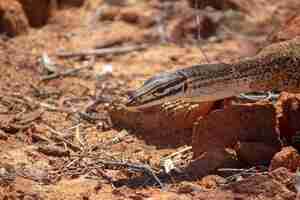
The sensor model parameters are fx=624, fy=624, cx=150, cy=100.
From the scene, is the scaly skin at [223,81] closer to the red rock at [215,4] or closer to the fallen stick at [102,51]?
the red rock at [215,4]

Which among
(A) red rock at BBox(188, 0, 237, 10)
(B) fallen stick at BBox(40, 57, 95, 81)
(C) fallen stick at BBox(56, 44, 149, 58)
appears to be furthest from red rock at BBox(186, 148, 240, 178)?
(C) fallen stick at BBox(56, 44, 149, 58)

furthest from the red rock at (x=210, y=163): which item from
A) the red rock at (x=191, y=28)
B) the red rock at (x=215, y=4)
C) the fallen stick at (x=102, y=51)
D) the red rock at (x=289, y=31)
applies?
the red rock at (x=191, y=28)

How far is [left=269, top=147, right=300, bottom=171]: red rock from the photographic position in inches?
184

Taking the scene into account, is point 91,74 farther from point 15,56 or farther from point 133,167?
point 133,167

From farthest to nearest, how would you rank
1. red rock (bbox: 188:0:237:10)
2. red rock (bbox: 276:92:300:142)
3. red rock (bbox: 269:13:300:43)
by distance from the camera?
red rock (bbox: 188:0:237:10), red rock (bbox: 269:13:300:43), red rock (bbox: 276:92:300:142)

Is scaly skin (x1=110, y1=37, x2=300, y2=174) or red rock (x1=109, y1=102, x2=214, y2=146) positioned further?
red rock (x1=109, y1=102, x2=214, y2=146)

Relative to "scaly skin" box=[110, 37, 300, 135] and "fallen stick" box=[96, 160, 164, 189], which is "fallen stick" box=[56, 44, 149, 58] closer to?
"scaly skin" box=[110, 37, 300, 135]

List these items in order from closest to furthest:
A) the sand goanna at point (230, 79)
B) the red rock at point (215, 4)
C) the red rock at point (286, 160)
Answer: the red rock at point (286, 160) < the sand goanna at point (230, 79) < the red rock at point (215, 4)

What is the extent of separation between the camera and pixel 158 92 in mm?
5020

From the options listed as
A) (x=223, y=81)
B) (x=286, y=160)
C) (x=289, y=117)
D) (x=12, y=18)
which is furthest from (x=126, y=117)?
(x=12, y=18)

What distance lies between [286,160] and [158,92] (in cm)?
114

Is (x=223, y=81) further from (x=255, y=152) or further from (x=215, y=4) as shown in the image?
(x=215, y=4)

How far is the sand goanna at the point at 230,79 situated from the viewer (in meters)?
5.07

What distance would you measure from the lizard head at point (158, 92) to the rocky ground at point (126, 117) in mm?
360
